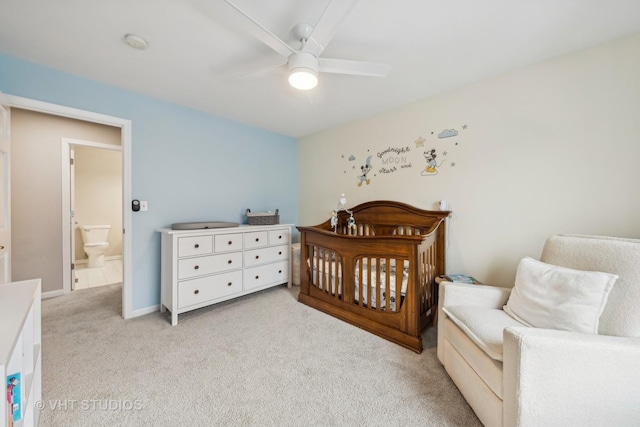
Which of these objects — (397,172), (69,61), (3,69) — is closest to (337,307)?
(397,172)

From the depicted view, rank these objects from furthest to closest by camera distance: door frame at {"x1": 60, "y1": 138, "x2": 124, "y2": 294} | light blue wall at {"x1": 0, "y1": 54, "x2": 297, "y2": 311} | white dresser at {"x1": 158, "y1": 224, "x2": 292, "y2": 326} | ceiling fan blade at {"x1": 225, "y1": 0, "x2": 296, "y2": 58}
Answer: door frame at {"x1": 60, "y1": 138, "x2": 124, "y2": 294} < white dresser at {"x1": 158, "y1": 224, "x2": 292, "y2": 326} < light blue wall at {"x1": 0, "y1": 54, "x2": 297, "y2": 311} < ceiling fan blade at {"x1": 225, "y1": 0, "x2": 296, "y2": 58}

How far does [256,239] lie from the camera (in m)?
2.83

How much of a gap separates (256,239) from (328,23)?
7.18ft

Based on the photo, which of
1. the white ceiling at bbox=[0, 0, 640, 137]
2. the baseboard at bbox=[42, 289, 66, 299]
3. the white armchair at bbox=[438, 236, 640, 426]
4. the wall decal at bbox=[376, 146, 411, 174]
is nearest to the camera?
the white armchair at bbox=[438, 236, 640, 426]

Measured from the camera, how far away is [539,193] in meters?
1.94

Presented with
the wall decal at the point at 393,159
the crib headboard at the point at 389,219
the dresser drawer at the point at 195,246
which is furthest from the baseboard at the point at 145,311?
the wall decal at the point at 393,159

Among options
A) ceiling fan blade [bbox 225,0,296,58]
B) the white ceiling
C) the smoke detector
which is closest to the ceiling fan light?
ceiling fan blade [bbox 225,0,296,58]

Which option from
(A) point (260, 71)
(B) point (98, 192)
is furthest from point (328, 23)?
(B) point (98, 192)

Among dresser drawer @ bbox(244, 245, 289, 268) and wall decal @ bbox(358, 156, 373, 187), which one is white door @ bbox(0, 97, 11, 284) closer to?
dresser drawer @ bbox(244, 245, 289, 268)

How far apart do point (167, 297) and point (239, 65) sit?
87.5 inches

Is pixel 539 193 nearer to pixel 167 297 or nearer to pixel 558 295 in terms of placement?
pixel 558 295

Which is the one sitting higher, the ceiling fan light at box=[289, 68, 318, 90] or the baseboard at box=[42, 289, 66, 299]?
the ceiling fan light at box=[289, 68, 318, 90]

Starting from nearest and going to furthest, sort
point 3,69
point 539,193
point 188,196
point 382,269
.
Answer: point 3,69 → point 539,193 → point 382,269 → point 188,196

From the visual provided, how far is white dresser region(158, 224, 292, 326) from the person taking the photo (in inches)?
89.3
